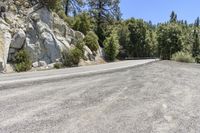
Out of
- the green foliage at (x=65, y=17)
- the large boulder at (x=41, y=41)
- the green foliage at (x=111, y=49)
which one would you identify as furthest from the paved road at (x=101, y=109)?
the green foliage at (x=111, y=49)

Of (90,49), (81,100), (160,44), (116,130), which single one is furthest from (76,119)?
(160,44)

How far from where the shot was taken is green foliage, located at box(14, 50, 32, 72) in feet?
86.9

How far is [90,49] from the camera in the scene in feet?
139

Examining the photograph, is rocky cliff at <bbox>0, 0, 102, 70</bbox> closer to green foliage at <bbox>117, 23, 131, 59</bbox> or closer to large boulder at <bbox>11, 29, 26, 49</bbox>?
large boulder at <bbox>11, 29, 26, 49</bbox>

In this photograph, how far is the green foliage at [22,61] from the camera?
2650 cm

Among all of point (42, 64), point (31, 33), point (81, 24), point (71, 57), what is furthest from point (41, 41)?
point (81, 24)

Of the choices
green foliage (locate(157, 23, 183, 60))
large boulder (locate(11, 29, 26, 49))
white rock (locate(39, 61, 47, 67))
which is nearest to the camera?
large boulder (locate(11, 29, 26, 49))

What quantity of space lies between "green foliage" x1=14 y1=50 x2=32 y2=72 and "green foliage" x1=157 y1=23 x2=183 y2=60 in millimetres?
25570

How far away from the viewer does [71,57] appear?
33281 millimetres

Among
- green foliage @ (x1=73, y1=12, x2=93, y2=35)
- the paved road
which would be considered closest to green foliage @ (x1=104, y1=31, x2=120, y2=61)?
green foliage @ (x1=73, y1=12, x2=93, y2=35)

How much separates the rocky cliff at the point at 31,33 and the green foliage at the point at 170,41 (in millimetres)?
18434

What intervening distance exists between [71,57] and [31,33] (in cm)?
440

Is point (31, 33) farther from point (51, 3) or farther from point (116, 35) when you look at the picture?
point (116, 35)

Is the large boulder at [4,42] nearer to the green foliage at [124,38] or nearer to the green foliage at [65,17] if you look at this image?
the green foliage at [65,17]
